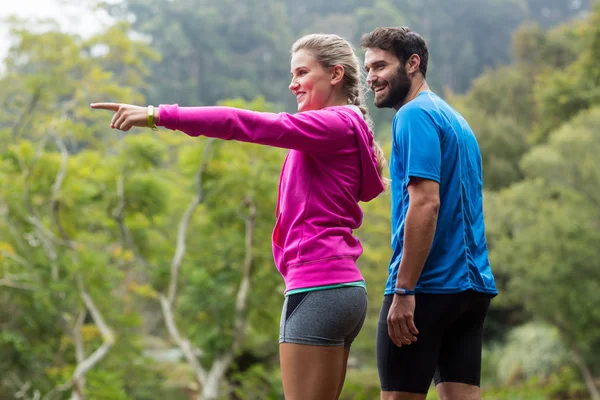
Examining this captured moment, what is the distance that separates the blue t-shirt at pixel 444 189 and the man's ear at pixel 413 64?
91 millimetres

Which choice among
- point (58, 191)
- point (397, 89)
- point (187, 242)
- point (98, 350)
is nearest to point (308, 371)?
point (397, 89)

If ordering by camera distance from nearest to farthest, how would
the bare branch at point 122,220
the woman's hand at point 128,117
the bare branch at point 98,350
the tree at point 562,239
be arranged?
1. the woman's hand at point 128,117
2. the bare branch at point 98,350
3. the bare branch at point 122,220
4. the tree at point 562,239

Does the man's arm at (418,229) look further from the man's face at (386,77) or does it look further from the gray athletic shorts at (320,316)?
the man's face at (386,77)

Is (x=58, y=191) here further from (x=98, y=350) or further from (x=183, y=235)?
(x=98, y=350)

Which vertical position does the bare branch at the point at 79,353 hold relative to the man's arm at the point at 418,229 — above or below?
below

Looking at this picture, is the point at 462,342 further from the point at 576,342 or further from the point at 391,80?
the point at 576,342

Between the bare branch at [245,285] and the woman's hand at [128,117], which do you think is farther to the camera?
the bare branch at [245,285]

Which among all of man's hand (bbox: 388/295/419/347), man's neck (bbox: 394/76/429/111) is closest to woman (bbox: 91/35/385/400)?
man's hand (bbox: 388/295/419/347)

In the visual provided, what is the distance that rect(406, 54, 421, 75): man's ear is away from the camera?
82.6 inches

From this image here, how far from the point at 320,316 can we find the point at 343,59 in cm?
69

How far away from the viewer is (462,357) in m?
2.06

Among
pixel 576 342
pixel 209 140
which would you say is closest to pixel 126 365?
pixel 209 140

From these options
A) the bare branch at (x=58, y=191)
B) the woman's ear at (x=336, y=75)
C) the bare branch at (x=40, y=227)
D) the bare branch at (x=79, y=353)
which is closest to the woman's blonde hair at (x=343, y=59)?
the woman's ear at (x=336, y=75)

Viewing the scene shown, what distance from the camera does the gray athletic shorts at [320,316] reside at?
70.0 inches
